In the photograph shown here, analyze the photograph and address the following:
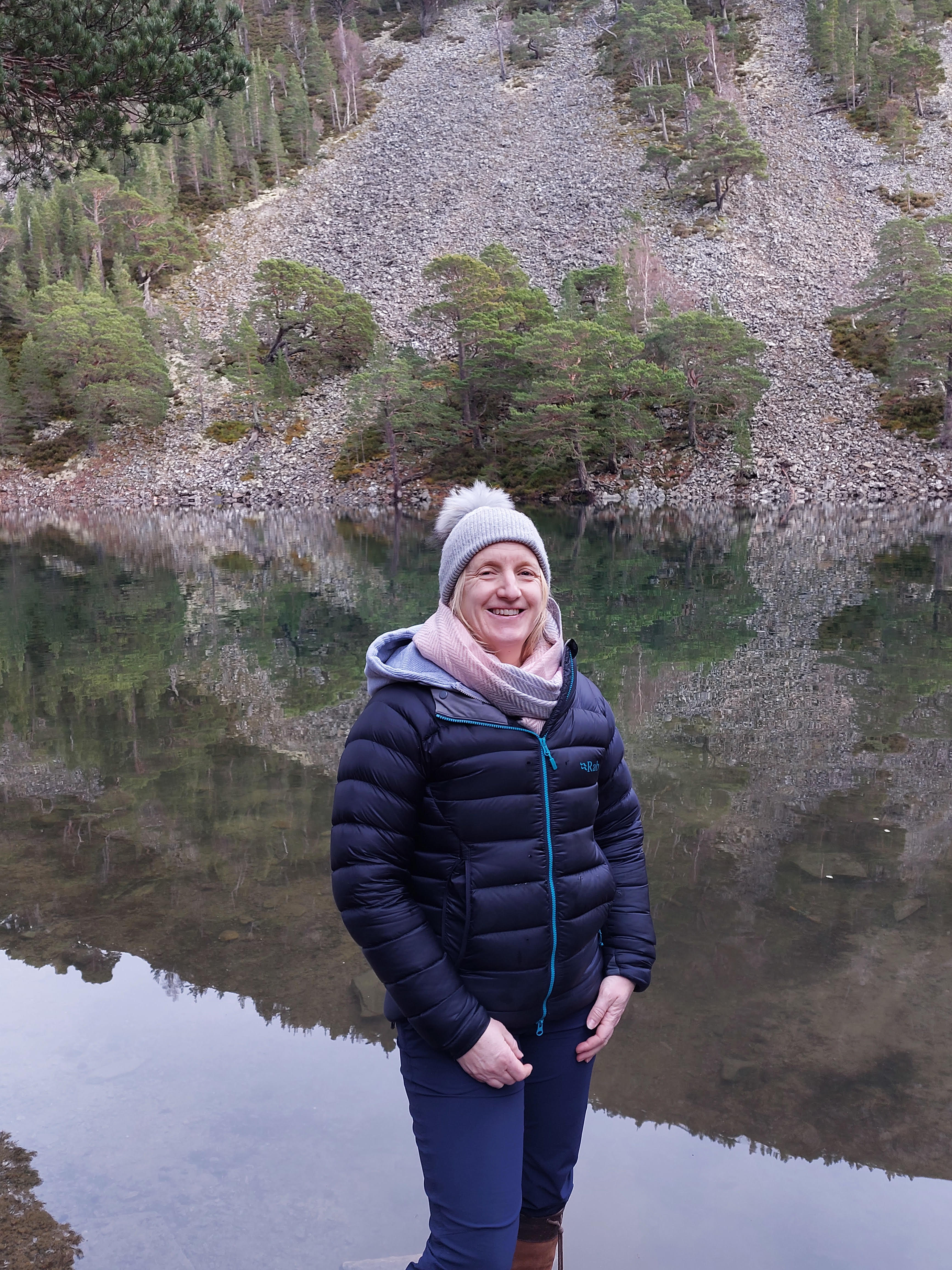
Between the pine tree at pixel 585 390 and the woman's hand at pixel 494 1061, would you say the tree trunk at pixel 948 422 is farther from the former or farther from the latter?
the woman's hand at pixel 494 1061

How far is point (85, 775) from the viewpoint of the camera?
24.5ft

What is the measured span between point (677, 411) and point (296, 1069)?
46.5 meters

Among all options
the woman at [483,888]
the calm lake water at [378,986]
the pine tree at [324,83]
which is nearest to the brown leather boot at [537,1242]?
the woman at [483,888]

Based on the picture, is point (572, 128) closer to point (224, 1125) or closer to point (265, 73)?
point (265, 73)

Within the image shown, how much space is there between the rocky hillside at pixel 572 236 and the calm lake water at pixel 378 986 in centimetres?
3264

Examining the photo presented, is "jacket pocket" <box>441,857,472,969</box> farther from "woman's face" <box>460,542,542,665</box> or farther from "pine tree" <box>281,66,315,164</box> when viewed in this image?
"pine tree" <box>281,66,315,164</box>

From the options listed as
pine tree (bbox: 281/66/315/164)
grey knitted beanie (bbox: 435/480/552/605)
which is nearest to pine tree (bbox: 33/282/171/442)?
pine tree (bbox: 281/66/315/164)

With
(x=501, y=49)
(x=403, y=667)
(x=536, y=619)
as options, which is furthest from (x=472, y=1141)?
(x=501, y=49)

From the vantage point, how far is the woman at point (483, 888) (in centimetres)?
195

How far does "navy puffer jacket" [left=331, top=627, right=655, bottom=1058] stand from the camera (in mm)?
1944

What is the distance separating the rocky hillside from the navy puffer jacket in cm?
3852

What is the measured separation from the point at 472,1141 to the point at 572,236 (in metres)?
61.3

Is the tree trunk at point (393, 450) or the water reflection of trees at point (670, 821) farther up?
the water reflection of trees at point (670, 821)

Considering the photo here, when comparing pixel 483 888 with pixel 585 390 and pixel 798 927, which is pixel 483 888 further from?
→ pixel 585 390
